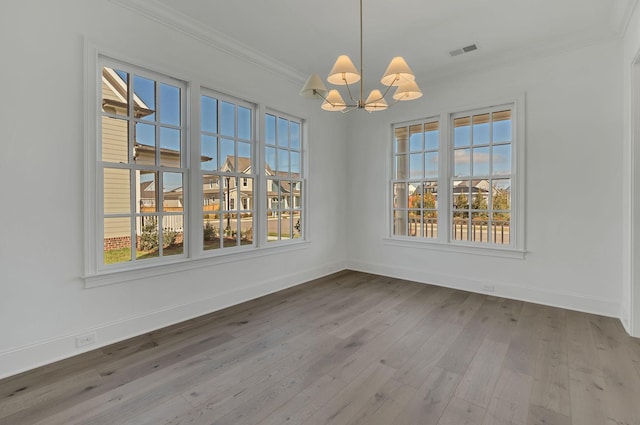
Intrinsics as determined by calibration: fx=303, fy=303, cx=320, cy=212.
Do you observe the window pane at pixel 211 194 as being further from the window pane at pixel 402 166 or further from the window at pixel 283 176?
the window pane at pixel 402 166

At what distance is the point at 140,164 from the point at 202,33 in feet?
5.28

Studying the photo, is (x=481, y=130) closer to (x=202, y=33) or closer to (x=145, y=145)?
(x=202, y=33)

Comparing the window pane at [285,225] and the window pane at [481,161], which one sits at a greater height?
the window pane at [481,161]

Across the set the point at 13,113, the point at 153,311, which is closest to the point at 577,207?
the point at 153,311

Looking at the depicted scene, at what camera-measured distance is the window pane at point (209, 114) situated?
3.54 meters

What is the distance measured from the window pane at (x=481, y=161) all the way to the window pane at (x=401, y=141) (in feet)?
3.52

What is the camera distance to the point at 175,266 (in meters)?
3.22

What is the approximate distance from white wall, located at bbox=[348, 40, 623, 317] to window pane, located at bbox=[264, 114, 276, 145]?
2.49 metres

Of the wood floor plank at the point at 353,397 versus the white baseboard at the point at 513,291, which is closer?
the wood floor plank at the point at 353,397

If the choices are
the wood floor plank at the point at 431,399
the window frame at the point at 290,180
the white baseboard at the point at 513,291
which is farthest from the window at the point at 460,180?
the wood floor plank at the point at 431,399

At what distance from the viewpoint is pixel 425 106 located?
471 centimetres

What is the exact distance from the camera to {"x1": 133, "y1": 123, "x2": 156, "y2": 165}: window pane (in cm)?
301

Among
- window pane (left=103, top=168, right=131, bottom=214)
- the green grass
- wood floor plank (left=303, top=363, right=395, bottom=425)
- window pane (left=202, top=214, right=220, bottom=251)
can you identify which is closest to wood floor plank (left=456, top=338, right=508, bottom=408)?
wood floor plank (left=303, top=363, right=395, bottom=425)

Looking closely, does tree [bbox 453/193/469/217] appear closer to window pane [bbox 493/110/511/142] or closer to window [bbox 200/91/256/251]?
window pane [bbox 493/110/511/142]
